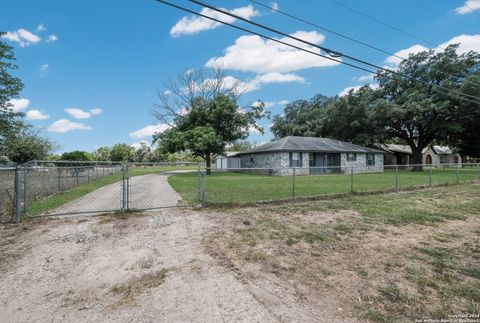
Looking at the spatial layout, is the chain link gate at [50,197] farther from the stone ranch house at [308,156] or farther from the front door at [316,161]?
the front door at [316,161]

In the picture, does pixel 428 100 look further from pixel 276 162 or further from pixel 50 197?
pixel 50 197

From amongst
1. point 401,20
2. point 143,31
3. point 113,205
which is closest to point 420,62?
point 401,20

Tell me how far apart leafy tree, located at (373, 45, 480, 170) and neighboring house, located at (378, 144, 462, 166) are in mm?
A: 5820

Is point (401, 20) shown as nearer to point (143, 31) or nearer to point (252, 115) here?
point (143, 31)

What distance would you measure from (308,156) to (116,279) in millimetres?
25783

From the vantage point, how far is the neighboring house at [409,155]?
43.1 metres

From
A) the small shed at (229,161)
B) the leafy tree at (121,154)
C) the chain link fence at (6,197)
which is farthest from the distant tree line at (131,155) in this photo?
the chain link fence at (6,197)

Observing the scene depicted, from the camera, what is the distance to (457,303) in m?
3.20

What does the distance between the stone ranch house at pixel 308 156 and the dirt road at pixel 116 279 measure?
781 inches

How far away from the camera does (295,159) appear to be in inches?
1078

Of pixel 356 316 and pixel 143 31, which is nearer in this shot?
pixel 356 316

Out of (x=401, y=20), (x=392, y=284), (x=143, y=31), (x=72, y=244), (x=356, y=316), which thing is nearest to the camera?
(x=356, y=316)

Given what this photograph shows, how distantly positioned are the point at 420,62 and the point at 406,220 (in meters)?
31.3

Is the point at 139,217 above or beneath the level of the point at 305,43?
beneath
